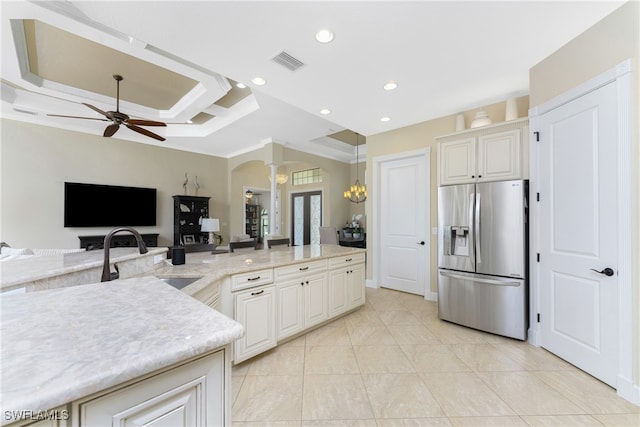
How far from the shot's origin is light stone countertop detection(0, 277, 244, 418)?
1.77ft

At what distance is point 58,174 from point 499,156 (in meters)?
7.11

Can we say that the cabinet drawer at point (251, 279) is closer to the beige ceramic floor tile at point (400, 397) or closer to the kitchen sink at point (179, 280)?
the kitchen sink at point (179, 280)

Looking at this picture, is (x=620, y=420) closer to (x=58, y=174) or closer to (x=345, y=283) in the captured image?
(x=345, y=283)

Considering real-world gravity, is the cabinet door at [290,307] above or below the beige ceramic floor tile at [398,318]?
above

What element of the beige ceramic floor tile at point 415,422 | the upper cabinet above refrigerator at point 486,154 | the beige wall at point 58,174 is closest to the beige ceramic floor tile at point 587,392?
the beige ceramic floor tile at point 415,422

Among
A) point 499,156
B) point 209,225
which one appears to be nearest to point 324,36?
point 499,156

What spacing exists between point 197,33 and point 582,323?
397cm

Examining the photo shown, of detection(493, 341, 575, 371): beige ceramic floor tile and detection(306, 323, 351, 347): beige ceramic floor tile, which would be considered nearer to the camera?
detection(493, 341, 575, 371): beige ceramic floor tile

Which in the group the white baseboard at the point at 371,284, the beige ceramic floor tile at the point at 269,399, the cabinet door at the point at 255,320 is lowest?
the beige ceramic floor tile at the point at 269,399

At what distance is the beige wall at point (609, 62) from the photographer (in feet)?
5.84

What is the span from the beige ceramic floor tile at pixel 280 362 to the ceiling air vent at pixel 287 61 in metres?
2.80

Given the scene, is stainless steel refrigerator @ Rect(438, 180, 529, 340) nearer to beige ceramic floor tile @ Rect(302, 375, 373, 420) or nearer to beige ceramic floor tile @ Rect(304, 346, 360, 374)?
beige ceramic floor tile @ Rect(304, 346, 360, 374)

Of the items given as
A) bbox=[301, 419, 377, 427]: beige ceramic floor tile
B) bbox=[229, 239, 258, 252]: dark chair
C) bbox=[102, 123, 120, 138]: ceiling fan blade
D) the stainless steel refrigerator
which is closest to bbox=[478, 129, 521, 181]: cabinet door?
the stainless steel refrigerator

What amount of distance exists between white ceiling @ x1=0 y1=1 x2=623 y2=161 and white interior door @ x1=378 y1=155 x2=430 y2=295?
0.92 metres
